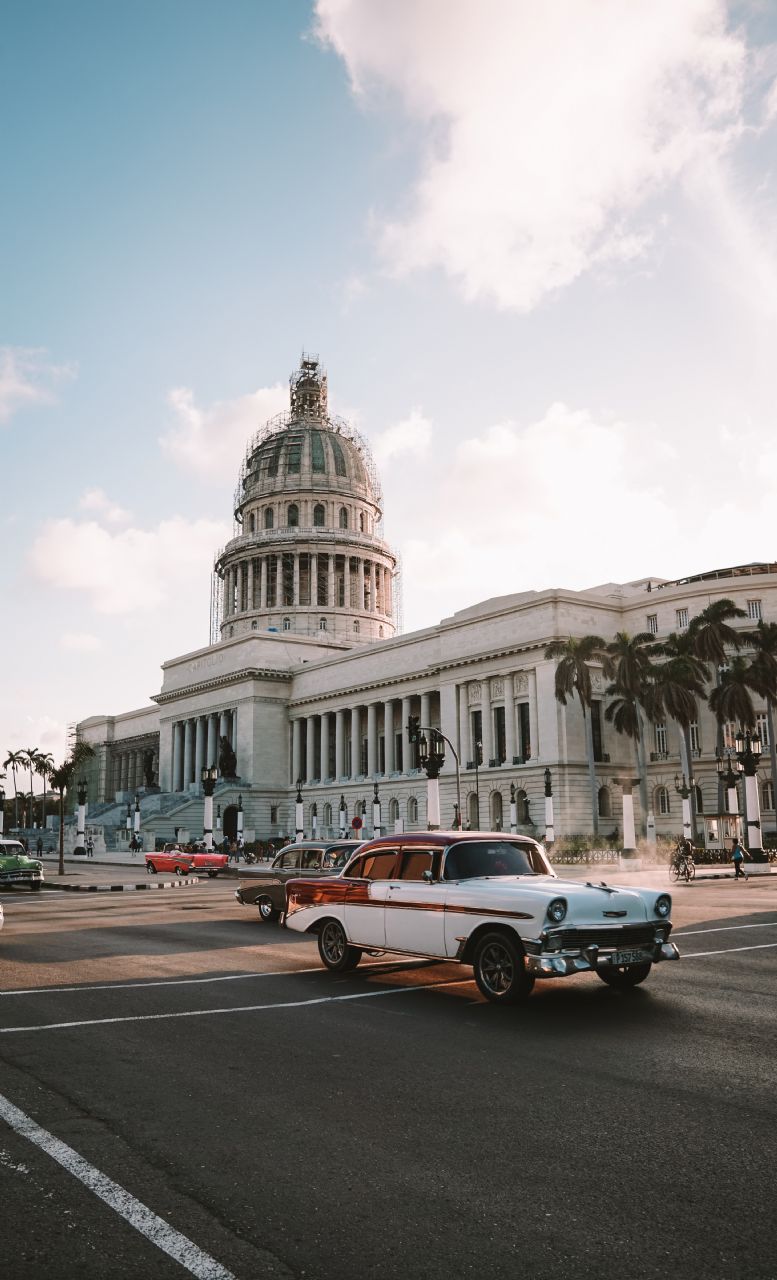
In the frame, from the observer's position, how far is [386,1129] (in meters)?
6.36

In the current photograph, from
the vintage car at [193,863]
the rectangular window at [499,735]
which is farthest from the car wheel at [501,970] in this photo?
the rectangular window at [499,735]

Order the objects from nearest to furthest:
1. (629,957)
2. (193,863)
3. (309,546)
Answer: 1. (629,957)
2. (193,863)
3. (309,546)

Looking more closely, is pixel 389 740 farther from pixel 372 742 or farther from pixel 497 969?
pixel 497 969

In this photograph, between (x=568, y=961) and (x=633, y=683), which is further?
(x=633, y=683)

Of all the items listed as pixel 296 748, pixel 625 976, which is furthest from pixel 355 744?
pixel 625 976

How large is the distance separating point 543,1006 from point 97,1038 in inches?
180

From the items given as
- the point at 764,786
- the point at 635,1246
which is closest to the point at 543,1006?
the point at 635,1246

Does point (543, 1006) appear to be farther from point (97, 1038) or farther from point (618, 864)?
point (618, 864)

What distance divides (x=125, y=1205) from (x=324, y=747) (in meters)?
85.9

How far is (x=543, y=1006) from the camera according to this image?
35.2 feet

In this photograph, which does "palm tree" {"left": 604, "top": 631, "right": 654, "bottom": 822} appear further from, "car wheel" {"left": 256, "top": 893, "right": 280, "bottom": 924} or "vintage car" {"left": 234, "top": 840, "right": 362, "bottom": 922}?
"car wheel" {"left": 256, "top": 893, "right": 280, "bottom": 924}

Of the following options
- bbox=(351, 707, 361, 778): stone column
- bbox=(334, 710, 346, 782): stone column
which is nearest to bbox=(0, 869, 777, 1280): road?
bbox=(351, 707, 361, 778): stone column

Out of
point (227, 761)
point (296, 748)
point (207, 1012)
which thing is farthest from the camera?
point (296, 748)

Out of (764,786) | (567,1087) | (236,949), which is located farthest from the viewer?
(764,786)
